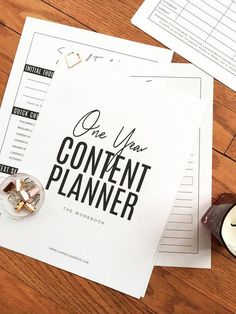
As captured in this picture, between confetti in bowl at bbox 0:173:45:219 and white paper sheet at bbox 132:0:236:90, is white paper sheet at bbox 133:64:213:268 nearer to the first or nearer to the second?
white paper sheet at bbox 132:0:236:90

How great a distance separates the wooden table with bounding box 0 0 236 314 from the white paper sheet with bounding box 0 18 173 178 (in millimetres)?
12

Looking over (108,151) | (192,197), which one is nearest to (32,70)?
(108,151)

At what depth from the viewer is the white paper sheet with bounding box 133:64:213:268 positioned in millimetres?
608

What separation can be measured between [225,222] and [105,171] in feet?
0.56

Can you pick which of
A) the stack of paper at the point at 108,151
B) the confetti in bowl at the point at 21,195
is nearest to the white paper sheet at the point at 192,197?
the stack of paper at the point at 108,151

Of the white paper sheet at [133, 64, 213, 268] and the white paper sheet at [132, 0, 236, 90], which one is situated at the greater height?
the white paper sheet at [132, 0, 236, 90]

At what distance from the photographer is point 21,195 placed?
1.99ft

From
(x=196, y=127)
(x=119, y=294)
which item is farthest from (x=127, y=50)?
(x=119, y=294)

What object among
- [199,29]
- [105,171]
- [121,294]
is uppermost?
[199,29]

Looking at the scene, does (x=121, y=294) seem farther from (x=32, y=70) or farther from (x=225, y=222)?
(x=32, y=70)

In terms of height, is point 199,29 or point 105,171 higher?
point 199,29

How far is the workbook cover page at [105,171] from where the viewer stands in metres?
0.61

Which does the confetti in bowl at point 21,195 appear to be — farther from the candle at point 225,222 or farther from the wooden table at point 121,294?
the candle at point 225,222

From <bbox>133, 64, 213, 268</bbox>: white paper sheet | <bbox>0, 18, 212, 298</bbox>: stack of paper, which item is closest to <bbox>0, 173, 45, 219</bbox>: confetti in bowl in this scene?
<bbox>0, 18, 212, 298</bbox>: stack of paper
